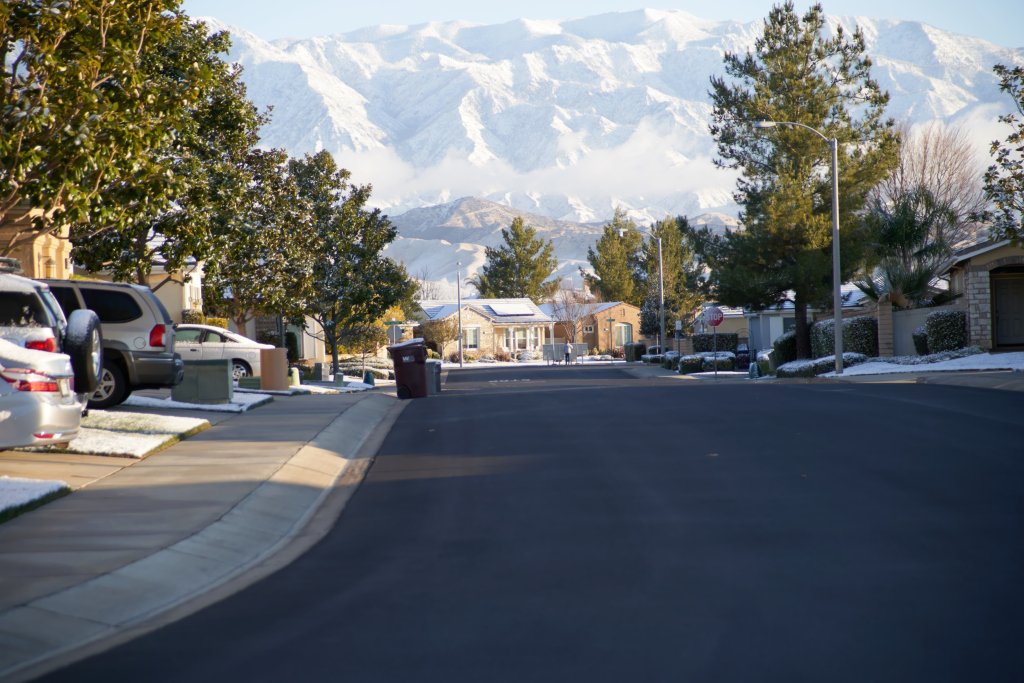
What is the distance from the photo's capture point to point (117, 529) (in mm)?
10547

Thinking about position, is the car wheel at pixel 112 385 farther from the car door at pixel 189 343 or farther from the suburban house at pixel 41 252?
the car door at pixel 189 343

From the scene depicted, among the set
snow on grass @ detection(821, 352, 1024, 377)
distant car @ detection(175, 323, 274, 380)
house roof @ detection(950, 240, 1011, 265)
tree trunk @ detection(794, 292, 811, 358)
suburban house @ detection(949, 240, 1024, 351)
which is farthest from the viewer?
tree trunk @ detection(794, 292, 811, 358)

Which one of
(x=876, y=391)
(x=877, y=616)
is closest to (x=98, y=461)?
(x=877, y=616)

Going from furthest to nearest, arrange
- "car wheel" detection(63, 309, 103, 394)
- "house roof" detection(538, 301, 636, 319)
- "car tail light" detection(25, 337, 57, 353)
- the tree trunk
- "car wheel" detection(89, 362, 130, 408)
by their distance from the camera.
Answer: "house roof" detection(538, 301, 636, 319)
the tree trunk
"car wheel" detection(89, 362, 130, 408)
"car wheel" detection(63, 309, 103, 394)
"car tail light" detection(25, 337, 57, 353)

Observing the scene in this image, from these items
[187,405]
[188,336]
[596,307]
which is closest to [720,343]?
[596,307]

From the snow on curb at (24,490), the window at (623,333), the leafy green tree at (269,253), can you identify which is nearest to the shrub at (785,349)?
the leafy green tree at (269,253)

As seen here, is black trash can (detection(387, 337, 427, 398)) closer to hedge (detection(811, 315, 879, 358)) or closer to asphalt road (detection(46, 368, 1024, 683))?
hedge (detection(811, 315, 879, 358))

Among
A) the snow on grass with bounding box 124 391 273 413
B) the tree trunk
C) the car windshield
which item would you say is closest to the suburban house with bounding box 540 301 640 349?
the tree trunk

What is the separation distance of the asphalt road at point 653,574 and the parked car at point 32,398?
9.79ft

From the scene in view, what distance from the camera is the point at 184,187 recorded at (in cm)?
2009

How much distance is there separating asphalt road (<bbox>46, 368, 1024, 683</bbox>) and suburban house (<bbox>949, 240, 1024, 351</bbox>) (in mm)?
21614

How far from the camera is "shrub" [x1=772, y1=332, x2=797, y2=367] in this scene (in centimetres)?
4925

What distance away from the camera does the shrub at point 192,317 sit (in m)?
45.8

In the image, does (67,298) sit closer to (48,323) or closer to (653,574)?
(48,323)
